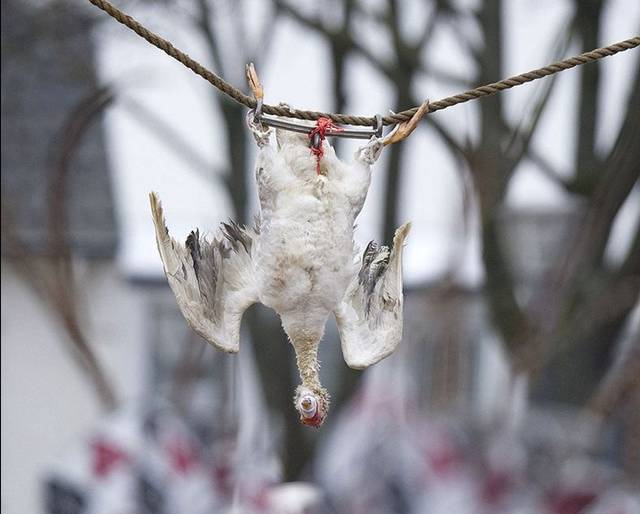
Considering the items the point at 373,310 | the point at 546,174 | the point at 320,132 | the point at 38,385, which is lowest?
the point at 38,385

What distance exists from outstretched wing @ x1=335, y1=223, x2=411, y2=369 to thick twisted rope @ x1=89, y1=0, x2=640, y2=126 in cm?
20

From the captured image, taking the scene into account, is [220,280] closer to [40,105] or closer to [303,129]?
[303,129]

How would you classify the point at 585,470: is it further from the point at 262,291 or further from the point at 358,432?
the point at 262,291

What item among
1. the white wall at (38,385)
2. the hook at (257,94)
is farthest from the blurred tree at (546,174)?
the hook at (257,94)

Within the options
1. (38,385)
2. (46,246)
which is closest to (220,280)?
(46,246)

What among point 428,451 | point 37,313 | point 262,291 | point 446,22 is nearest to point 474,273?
point 428,451

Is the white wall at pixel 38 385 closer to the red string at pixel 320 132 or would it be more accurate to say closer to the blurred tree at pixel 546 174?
the blurred tree at pixel 546 174

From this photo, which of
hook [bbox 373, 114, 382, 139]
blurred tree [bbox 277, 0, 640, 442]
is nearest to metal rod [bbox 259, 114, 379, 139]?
hook [bbox 373, 114, 382, 139]

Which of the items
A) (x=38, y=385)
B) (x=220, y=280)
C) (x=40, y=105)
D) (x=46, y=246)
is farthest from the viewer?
(x=38, y=385)

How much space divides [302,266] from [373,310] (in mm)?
166

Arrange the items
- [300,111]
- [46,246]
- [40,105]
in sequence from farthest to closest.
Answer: [40,105] < [46,246] < [300,111]

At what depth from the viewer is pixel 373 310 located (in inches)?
69.0

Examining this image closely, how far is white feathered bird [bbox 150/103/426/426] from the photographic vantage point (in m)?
1.65

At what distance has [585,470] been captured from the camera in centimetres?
463
